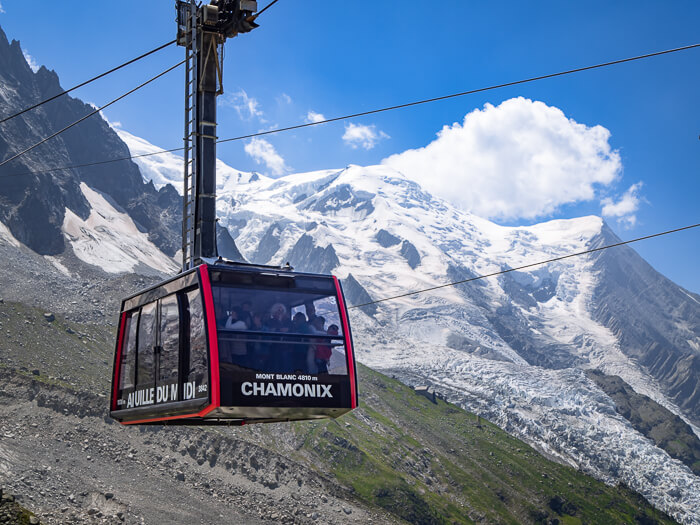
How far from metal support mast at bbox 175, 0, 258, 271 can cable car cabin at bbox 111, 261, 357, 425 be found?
2482 millimetres

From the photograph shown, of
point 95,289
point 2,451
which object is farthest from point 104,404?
point 95,289

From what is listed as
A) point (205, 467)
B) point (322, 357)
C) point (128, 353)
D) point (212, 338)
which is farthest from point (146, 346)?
point (205, 467)

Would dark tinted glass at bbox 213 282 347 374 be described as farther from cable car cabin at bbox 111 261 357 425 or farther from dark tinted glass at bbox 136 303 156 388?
dark tinted glass at bbox 136 303 156 388

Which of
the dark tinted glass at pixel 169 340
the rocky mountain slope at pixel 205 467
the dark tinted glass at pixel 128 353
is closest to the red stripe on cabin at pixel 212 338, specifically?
the dark tinted glass at pixel 169 340

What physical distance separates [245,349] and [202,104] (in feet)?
26.1

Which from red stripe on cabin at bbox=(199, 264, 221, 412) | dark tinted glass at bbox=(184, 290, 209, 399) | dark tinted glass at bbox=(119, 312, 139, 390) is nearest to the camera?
red stripe on cabin at bbox=(199, 264, 221, 412)

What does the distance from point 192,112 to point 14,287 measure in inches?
6032

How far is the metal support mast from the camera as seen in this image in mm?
20250

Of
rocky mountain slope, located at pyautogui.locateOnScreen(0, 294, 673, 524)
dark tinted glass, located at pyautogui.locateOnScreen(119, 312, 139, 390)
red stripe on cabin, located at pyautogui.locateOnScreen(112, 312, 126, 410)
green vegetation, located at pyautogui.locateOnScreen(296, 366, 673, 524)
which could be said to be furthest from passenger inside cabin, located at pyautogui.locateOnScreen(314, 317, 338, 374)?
green vegetation, located at pyautogui.locateOnScreen(296, 366, 673, 524)

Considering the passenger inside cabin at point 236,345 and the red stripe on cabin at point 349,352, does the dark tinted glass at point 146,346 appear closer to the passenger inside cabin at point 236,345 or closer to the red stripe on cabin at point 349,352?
the passenger inside cabin at point 236,345

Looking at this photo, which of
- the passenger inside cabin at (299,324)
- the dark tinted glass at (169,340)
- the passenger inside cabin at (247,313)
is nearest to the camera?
the passenger inside cabin at (247,313)

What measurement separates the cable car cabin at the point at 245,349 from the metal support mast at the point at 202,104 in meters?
2.48

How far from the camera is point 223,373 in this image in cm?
1602

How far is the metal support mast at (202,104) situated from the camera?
66.4 feet
